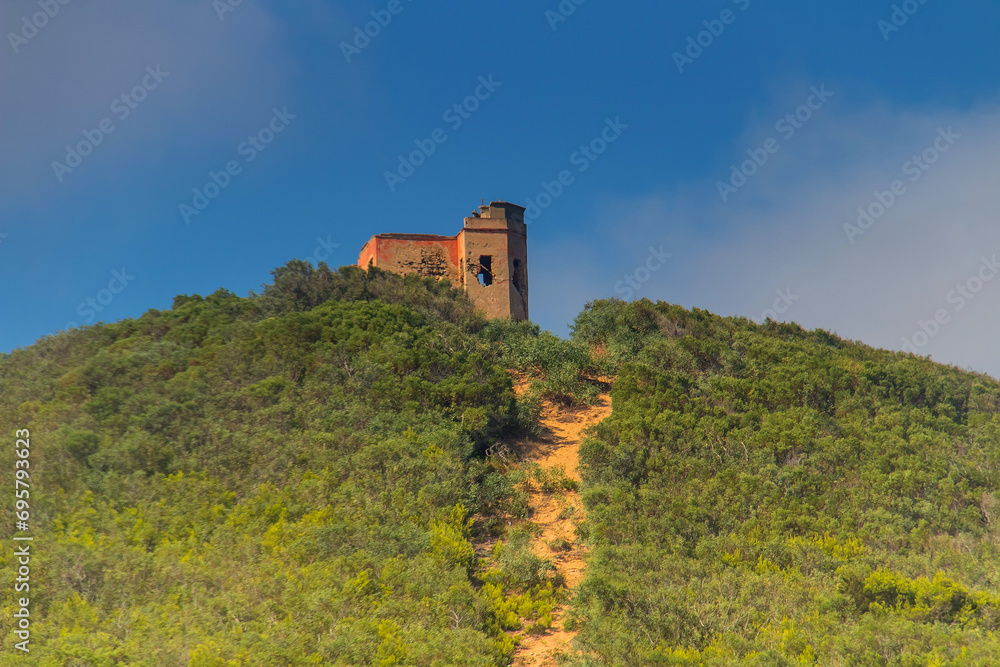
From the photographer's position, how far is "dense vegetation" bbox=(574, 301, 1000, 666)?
29.3 ft

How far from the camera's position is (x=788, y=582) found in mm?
10031

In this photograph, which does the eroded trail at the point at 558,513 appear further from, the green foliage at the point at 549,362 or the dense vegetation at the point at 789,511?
the dense vegetation at the point at 789,511

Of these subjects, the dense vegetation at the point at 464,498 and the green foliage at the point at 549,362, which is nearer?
the dense vegetation at the point at 464,498

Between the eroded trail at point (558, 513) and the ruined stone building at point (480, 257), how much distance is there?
18.4 ft

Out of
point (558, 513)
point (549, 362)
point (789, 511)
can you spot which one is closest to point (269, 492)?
point (558, 513)

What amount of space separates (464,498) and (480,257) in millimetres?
11041

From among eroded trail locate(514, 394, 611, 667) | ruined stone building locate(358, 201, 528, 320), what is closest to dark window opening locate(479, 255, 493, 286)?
ruined stone building locate(358, 201, 528, 320)

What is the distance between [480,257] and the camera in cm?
2238

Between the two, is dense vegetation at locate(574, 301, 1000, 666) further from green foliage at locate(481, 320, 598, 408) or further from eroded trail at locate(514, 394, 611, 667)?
green foliage at locate(481, 320, 598, 408)

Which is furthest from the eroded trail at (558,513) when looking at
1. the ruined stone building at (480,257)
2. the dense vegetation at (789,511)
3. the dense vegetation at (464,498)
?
the ruined stone building at (480,257)

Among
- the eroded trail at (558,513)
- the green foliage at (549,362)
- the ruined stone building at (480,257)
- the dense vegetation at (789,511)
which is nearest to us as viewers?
the dense vegetation at (789,511)

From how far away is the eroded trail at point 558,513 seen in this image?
990 cm

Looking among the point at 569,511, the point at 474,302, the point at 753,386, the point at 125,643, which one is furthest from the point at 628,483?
the point at 474,302

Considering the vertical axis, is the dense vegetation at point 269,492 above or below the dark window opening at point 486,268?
below
